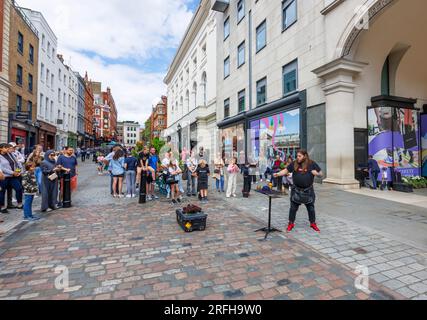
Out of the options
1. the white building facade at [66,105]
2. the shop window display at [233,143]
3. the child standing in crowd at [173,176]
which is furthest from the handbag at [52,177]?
the white building facade at [66,105]

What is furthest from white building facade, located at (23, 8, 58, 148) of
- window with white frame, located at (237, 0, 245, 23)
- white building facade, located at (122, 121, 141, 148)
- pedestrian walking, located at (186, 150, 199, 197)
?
white building facade, located at (122, 121, 141, 148)

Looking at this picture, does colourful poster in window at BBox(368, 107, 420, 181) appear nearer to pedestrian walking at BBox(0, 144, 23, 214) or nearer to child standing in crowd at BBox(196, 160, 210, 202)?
child standing in crowd at BBox(196, 160, 210, 202)

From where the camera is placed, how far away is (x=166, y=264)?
3.54 metres

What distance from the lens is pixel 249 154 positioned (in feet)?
59.6

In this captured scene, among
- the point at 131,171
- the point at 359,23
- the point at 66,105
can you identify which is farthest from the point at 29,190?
the point at 66,105

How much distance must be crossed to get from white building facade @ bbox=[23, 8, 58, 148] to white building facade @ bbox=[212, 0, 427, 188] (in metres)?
23.7

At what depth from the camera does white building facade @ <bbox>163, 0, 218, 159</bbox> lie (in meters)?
25.3

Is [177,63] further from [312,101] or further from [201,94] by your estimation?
[312,101]

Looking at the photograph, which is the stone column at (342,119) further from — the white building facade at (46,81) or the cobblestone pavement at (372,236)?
the white building facade at (46,81)

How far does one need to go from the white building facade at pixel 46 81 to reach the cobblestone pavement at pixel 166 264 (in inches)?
1025

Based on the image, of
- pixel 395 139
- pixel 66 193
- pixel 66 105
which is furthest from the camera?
pixel 66 105

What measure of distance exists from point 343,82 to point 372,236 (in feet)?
26.0

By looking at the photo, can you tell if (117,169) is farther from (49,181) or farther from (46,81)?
(46,81)

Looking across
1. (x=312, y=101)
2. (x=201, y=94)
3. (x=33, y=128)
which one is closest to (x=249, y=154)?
(x=312, y=101)
